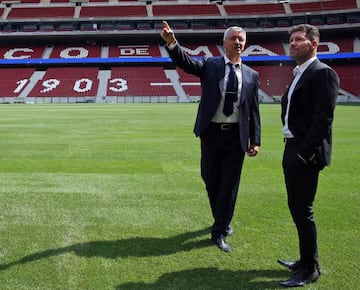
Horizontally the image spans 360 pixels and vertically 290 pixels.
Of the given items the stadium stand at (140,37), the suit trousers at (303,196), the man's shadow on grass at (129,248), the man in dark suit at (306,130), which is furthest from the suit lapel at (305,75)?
the stadium stand at (140,37)

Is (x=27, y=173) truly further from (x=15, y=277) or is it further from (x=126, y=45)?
(x=126, y=45)

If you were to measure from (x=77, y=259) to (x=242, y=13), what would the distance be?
191 ft

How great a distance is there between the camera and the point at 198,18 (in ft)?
191

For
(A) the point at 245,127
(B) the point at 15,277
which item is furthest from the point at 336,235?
(B) the point at 15,277

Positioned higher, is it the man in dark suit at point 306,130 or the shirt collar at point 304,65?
the shirt collar at point 304,65

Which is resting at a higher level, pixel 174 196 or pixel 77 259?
pixel 77 259

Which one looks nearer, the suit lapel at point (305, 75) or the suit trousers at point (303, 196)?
the suit lapel at point (305, 75)

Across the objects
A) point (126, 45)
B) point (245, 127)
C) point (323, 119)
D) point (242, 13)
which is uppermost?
point (323, 119)

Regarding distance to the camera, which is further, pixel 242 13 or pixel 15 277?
pixel 242 13

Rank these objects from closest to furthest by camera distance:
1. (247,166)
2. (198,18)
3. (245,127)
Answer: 1. (245,127)
2. (247,166)
3. (198,18)

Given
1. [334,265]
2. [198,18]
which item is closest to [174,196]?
[334,265]

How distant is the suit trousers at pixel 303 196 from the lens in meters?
3.63

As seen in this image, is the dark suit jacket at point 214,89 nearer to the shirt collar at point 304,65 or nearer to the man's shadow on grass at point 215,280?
the shirt collar at point 304,65

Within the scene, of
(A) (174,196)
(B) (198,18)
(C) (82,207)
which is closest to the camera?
(C) (82,207)
